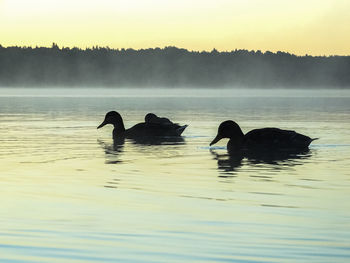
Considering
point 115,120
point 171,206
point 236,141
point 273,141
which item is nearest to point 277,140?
point 273,141

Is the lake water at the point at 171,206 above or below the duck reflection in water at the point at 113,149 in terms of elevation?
above

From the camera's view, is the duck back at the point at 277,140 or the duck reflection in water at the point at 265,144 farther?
the duck back at the point at 277,140

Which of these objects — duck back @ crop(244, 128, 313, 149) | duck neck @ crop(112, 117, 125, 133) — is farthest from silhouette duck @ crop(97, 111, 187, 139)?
duck back @ crop(244, 128, 313, 149)

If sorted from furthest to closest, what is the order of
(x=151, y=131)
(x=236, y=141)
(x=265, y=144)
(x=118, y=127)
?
(x=118, y=127) → (x=151, y=131) → (x=236, y=141) → (x=265, y=144)

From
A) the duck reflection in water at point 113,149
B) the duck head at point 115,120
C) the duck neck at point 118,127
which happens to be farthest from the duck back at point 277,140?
the duck head at point 115,120

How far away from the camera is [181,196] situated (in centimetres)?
1323

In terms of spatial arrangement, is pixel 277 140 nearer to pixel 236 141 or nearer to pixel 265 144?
pixel 265 144

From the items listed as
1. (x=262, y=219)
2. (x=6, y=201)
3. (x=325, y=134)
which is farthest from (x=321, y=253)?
(x=325, y=134)

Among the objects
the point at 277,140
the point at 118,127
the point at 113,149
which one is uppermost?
the point at 277,140

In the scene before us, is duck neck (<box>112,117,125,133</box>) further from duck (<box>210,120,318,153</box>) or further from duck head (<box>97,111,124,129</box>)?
duck (<box>210,120,318,153</box>)

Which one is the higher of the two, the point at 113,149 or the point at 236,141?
the point at 236,141

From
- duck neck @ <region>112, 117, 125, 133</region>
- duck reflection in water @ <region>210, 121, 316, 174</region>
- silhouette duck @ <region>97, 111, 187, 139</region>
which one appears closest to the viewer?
duck reflection in water @ <region>210, 121, 316, 174</region>

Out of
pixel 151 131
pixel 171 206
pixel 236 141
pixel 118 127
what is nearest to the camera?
pixel 171 206

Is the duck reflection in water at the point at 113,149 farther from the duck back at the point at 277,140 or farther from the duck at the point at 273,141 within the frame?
the duck back at the point at 277,140
